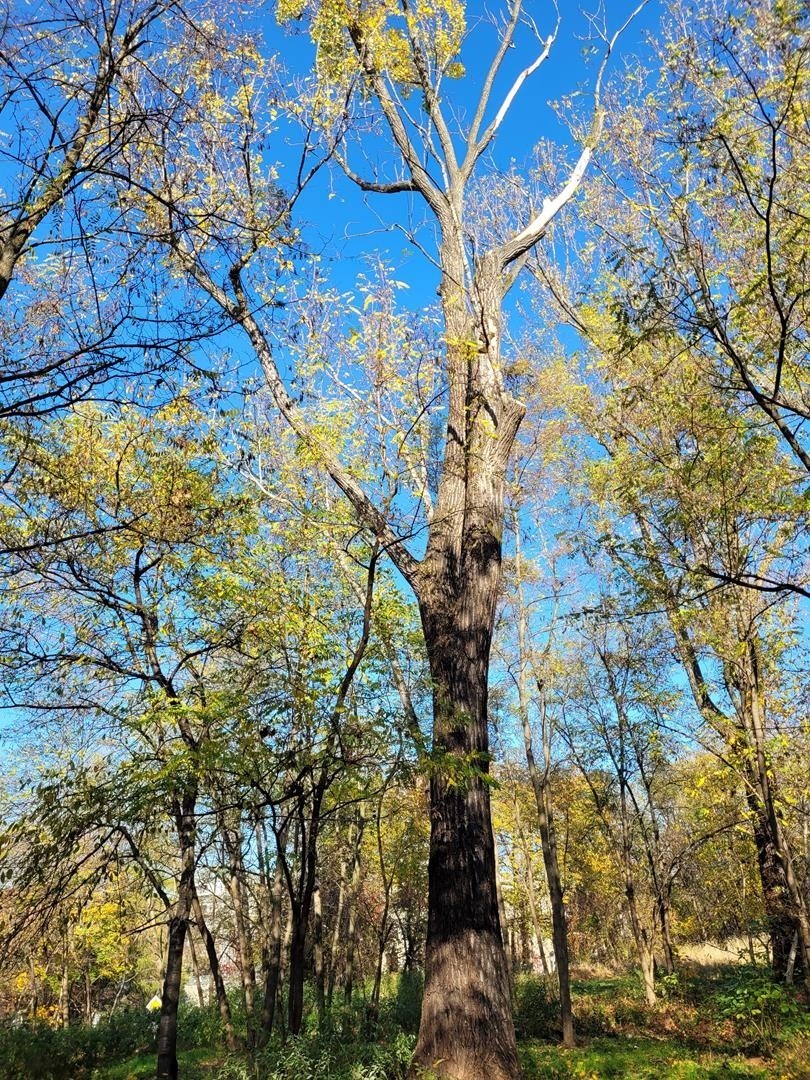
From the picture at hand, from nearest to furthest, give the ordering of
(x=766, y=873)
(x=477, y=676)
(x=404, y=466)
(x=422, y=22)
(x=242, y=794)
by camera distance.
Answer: (x=242, y=794) < (x=477, y=676) < (x=404, y=466) < (x=422, y=22) < (x=766, y=873)

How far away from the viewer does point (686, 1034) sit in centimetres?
977

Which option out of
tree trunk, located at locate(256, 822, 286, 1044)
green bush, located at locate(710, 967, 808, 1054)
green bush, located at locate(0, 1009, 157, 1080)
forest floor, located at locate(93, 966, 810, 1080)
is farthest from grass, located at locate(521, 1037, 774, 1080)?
green bush, located at locate(0, 1009, 157, 1080)

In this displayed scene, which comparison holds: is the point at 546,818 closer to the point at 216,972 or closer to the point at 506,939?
the point at 216,972

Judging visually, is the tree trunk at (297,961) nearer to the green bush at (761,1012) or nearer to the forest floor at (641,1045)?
the forest floor at (641,1045)

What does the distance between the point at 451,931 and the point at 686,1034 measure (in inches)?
338

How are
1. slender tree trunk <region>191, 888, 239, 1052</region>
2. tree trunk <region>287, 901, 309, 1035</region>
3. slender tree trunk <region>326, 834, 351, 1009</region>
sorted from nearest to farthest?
tree trunk <region>287, 901, 309, 1035</region> → slender tree trunk <region>191, 888, 239, 1052</region> → slender tree trunk <region>326, 834, 351, 1009</region>

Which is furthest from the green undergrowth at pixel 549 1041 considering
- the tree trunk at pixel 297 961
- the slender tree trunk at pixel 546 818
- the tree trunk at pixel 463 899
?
the tree trunk at pixel 463 899

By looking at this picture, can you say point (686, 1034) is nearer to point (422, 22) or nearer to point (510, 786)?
point (510, 786)

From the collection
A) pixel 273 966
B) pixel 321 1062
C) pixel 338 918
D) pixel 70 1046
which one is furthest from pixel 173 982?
pixel 338 918

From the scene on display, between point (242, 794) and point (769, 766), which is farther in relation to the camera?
point (769, 766)

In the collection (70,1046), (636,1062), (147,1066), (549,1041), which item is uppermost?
(636,1062)

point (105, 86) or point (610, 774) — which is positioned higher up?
point (105, 86)

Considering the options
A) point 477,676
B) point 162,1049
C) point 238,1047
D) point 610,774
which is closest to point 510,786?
point 610,774

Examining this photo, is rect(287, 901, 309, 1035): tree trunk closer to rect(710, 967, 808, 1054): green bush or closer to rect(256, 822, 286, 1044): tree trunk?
rect(256, 822, 286, 1044): tree trunk
